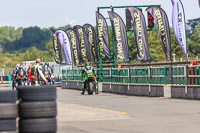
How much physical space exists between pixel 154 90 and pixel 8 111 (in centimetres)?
1797

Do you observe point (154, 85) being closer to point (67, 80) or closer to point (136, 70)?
point (136, 70)

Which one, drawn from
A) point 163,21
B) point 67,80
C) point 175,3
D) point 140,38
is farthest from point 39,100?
point 67,80

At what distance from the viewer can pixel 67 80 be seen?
4747 centimetres

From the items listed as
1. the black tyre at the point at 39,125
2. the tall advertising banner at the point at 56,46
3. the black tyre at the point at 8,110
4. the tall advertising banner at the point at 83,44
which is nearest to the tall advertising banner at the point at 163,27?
the tall advertising banner at the point at 83,44

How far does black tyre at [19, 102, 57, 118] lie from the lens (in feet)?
33.0

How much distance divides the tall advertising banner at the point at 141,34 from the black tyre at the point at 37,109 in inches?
862

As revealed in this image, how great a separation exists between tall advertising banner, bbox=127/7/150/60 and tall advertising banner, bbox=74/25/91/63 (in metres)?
11.5

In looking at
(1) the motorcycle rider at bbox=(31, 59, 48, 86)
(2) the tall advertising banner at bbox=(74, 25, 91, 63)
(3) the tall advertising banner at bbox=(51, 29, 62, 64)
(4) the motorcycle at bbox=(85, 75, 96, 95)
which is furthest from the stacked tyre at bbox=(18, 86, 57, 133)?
(3) the tall advertising banner at bbox=(51, 29, 62, 64)

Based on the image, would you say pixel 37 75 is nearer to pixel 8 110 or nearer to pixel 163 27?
pixel 163 27

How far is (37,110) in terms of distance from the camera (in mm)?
10055

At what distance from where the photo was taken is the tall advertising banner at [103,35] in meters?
37.9

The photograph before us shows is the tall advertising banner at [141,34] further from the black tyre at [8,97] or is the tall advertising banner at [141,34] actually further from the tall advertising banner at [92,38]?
the black tyre at [8,97]

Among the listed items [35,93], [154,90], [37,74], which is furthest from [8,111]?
[154,90]

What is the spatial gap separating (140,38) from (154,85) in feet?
15.3
